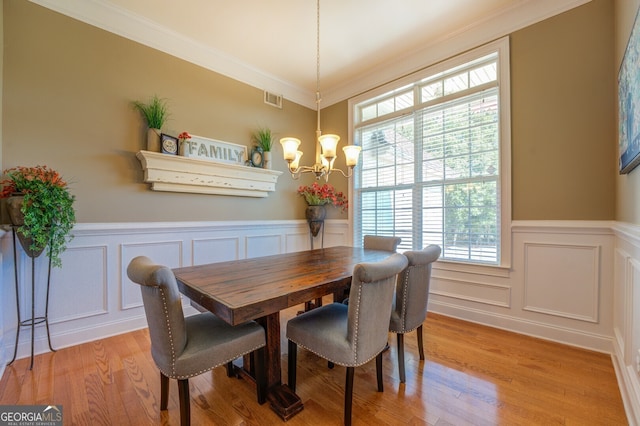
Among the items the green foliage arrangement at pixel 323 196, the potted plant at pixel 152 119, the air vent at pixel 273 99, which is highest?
the air vent at pixel 273 99

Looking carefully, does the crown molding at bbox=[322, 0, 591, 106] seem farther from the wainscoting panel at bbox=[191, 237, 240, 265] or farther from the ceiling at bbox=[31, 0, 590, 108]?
the wainscoting panel at bbox=[191, 237, 240, 265]

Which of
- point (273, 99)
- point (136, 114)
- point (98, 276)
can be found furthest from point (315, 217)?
point (98, 276)

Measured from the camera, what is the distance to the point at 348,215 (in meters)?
4.06

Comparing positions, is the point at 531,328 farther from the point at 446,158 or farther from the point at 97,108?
the point at 97,108

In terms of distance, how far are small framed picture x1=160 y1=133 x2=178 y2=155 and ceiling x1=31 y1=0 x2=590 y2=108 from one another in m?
0.98

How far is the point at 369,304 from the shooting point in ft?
4.61

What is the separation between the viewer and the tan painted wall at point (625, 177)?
1572 millimetres

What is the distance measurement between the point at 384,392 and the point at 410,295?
2.08 ft

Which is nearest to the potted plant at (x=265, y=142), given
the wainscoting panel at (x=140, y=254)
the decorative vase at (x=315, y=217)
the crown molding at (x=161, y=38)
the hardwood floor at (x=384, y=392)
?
the crown molding at (x=161, y=38)

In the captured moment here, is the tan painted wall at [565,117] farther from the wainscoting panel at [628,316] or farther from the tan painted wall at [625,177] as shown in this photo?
the wainscoting panel at [628,316]

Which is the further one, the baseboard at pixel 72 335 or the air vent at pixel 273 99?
the air vent at pixel 273 99

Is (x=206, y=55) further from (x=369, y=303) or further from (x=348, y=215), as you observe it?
(x=369, y=303)

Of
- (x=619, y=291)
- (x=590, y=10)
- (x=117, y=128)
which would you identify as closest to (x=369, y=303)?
(x=619, y=291)

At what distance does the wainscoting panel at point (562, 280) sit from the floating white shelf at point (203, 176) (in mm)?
3049
